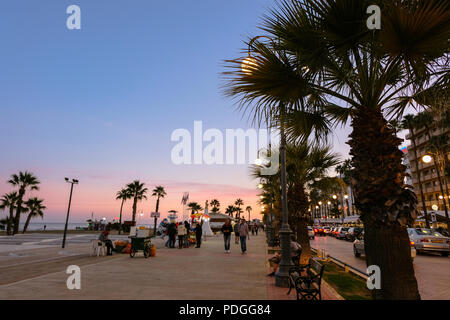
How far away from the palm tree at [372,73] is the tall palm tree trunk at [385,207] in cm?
1

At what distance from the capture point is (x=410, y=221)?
3875 mm

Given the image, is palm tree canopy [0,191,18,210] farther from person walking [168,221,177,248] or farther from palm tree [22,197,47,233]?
person walking [168,221,177,248]

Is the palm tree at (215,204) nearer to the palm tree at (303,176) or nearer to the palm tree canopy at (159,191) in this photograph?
the palm tree canopy at (159,191)

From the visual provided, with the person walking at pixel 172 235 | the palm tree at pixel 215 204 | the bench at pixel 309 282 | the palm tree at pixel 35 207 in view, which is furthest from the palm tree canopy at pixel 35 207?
the palm tree at pixel 215 204

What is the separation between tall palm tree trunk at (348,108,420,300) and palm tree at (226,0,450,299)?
0.01 meters

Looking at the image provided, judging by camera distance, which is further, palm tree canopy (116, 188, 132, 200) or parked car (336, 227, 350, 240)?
palm tree canopy (116, 188, 132, 200)

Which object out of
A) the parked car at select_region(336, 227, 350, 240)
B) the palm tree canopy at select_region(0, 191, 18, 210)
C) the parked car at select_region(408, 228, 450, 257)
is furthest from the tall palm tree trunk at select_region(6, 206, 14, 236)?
the parked car at select_region(408, 228, 450, 257)

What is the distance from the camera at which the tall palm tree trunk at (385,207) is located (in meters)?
3.87

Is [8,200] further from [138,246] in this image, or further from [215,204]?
[215,204]

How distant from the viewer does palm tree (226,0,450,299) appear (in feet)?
12.1

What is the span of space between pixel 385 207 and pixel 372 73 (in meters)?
2.21

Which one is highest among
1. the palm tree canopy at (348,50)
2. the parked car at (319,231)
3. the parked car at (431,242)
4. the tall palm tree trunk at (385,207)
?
the palm tree canopy at (348,50)
